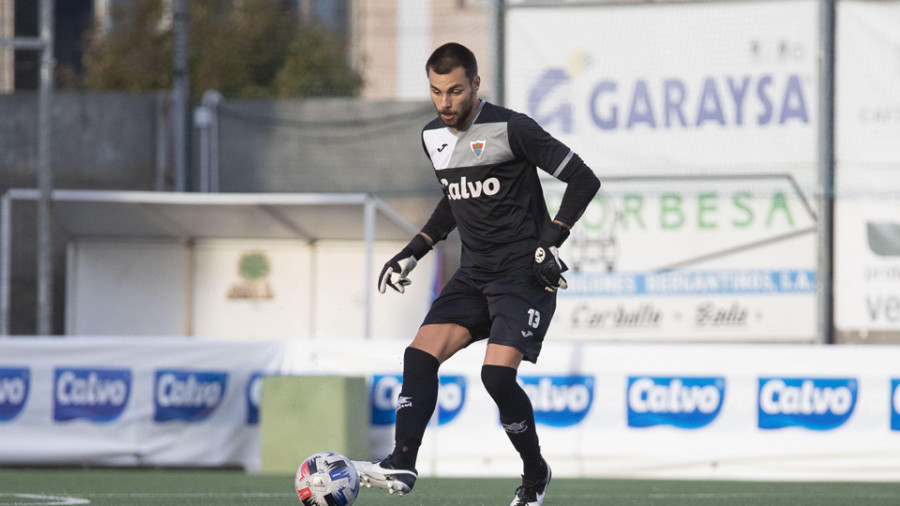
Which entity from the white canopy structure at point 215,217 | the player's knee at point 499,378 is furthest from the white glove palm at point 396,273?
the white canopy structure at point 215,217

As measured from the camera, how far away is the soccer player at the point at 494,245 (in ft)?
18.1

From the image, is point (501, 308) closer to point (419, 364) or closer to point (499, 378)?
point (499, 378)

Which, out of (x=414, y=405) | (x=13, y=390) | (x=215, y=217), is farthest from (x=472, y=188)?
(x=215, y=217)

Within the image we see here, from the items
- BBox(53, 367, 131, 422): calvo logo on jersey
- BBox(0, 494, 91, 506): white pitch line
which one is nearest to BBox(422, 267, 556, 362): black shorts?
BBox(0, 494, 91, 506): white pitch line

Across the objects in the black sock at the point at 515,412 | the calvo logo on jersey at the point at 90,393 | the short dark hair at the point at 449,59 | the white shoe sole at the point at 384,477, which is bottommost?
the calvo logo on jersey at the point at 90,393

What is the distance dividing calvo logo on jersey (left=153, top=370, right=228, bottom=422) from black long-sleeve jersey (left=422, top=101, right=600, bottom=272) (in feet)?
16.5

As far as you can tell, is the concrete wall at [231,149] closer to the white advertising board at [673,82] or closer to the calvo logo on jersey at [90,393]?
the white advertising board at [673,82]

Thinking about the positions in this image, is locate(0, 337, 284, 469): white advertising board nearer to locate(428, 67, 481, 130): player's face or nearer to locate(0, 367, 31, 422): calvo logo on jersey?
locate(0, 367, 31, 422): calvo logo on jersey

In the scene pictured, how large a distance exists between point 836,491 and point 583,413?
2.17m

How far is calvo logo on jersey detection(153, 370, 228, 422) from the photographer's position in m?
10.3

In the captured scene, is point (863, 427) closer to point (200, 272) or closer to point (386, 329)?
point (386, 329)

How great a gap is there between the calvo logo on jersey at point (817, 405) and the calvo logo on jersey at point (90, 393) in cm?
510

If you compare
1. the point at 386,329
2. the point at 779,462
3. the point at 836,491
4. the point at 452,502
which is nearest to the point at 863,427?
the point at 779,462

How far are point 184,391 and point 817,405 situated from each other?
4.92 meters
